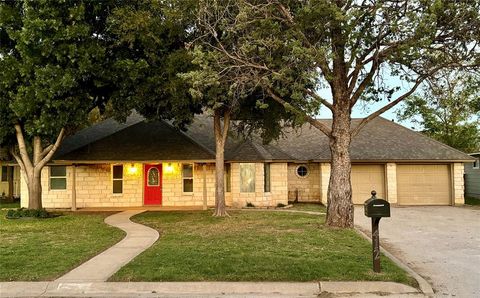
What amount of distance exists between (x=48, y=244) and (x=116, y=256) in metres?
2.53

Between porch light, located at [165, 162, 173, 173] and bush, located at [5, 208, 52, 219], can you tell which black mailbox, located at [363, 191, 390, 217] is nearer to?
bush, located at [5, 208, 52, 219]

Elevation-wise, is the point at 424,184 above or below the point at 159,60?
below

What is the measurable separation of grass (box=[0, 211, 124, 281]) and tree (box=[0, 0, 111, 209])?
3527 mm

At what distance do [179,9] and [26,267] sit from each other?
950cm

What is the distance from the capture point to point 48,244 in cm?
1016

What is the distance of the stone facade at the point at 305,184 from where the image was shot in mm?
22438

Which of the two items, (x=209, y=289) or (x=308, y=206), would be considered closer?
(x=209, y=289)

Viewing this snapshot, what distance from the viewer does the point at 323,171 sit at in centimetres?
2141

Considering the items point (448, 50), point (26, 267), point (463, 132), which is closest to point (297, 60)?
point (448, 50)

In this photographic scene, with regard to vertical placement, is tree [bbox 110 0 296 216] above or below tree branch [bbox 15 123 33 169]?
above

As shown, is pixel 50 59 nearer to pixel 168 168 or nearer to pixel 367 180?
pixel 168 168

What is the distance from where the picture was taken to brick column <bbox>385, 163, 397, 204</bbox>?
2128 cm

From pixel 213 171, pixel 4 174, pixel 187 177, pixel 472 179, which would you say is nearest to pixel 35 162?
pixel 187 177

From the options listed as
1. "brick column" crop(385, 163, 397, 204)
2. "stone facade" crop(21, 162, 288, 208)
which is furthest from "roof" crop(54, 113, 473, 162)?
"stone facade" crop(21, 162, 288, 208)
